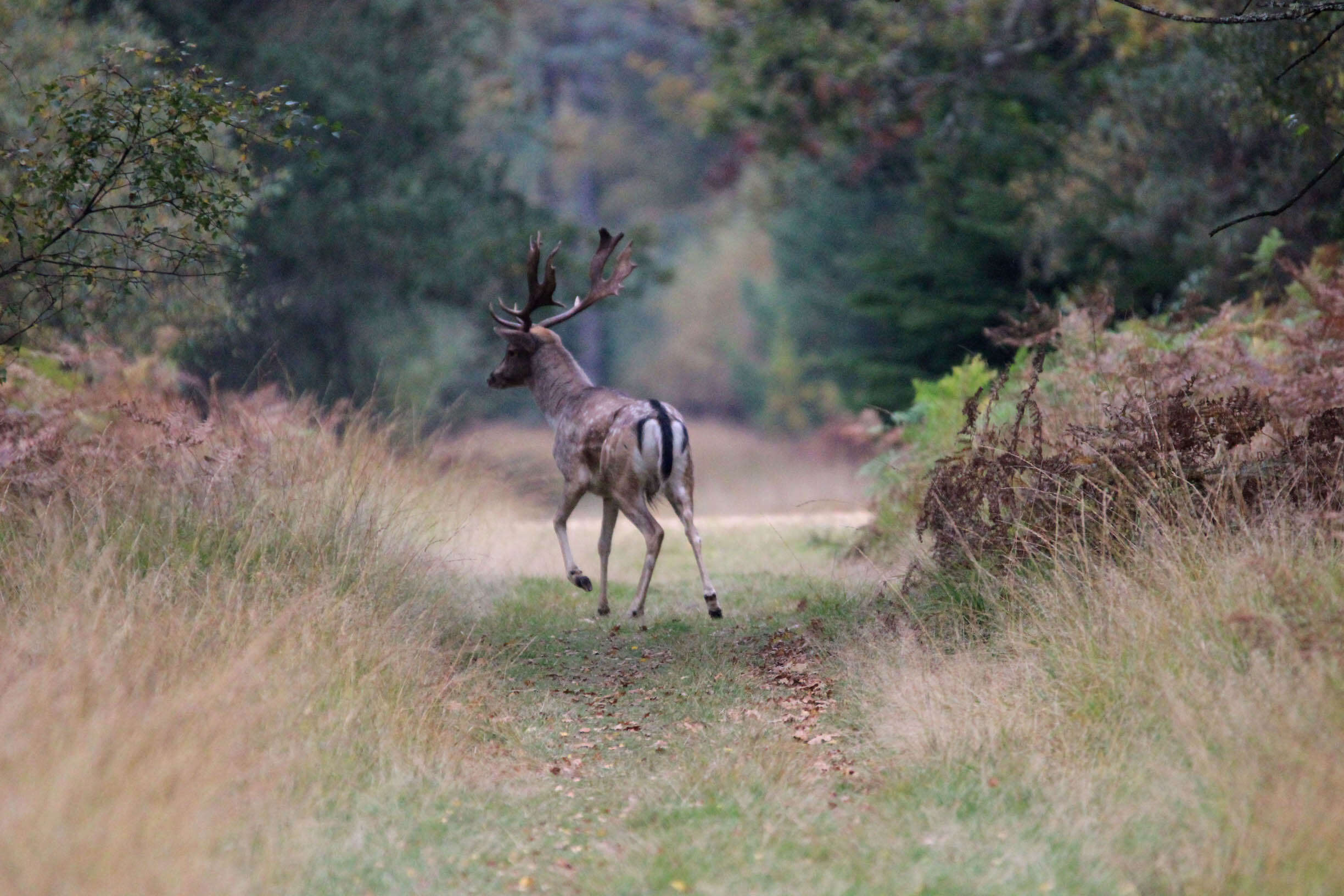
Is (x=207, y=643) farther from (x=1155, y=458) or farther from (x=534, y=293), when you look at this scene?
(x=534, y=293)

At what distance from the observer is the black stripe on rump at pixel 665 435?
9.59m

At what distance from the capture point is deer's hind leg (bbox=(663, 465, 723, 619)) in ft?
31.6

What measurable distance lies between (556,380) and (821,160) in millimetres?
17727

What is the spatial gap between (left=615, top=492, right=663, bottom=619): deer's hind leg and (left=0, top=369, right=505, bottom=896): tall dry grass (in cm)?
141

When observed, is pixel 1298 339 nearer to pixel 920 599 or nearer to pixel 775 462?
pixel 920 599

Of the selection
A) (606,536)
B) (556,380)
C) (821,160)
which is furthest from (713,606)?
(821,160)

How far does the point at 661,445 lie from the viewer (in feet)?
31.6

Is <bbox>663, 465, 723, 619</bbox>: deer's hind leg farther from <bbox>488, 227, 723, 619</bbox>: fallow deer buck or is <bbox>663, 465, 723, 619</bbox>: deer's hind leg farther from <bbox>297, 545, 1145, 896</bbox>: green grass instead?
<bbox>297, 545, 1145, 896</bbox>: green grass

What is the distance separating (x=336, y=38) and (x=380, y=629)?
54.9 feet

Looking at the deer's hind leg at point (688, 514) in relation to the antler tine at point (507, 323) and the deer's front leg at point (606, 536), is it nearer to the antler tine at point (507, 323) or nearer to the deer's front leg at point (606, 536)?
the deer's front leg at point (606, 536)

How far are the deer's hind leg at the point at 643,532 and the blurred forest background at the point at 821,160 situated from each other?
1835mm

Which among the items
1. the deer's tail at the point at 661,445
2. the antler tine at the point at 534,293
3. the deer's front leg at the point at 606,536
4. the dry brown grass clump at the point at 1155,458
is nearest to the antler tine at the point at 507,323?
the antler tine at the point at 534,293

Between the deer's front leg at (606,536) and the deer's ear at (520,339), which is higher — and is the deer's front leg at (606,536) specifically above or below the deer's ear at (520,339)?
below

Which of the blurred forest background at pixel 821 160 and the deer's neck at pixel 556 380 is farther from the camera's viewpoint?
the blurred forest background at pixel 821 160
